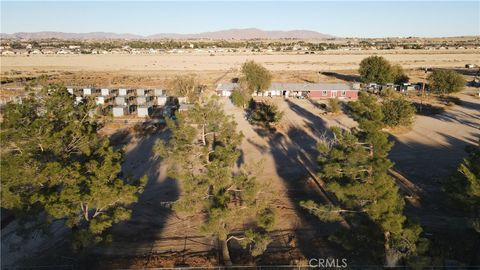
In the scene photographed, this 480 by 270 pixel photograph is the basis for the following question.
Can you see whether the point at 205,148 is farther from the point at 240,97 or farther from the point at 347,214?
the point at 240,97

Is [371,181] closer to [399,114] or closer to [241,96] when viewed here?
[399,114]

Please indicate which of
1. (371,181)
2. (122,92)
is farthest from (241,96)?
(371,181)

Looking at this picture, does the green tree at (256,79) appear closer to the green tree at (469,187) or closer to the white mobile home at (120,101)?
the white mobile home at (120,101)

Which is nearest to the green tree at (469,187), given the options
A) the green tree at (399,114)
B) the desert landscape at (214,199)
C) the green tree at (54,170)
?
the desert landscape at (214,199)

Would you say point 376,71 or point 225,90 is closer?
point 225,90

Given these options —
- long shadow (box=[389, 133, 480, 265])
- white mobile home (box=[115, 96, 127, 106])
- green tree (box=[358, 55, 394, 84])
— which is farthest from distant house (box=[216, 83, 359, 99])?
long shadow (box=[389, 133, 480, 265])

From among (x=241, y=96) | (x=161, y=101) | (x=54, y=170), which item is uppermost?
(x=54, y=170)
